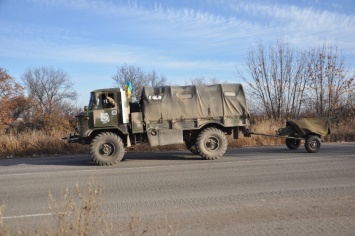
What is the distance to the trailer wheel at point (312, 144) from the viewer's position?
41.7ft

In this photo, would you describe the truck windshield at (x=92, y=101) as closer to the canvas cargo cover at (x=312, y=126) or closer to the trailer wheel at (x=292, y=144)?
the canvas cargo cover at (x=312, y=126)

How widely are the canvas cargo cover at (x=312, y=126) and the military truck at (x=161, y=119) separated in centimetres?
220

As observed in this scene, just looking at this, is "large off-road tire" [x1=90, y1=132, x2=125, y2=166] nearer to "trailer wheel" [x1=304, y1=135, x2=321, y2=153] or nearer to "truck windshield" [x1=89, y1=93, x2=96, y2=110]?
→ "truck windshield" [x1=89, y1=93, x2=96, y2=110]

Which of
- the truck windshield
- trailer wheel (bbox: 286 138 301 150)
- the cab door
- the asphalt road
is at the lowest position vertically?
the asphalt road

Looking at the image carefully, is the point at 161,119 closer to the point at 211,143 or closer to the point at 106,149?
the point at 211,143

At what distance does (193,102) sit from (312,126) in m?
4.76

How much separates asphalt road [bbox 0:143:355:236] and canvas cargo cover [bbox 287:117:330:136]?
135cm

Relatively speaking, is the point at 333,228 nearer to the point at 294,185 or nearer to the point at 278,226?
the point at 278,226

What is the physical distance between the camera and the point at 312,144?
41.8 feet

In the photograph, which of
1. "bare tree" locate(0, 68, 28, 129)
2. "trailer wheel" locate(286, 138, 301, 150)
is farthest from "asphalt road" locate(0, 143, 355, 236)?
"bare tree" locate(0, 68, 28, 129)

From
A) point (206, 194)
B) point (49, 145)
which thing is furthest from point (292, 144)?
point (49, 145)

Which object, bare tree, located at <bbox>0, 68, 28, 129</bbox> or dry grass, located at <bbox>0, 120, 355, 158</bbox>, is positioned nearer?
dry grass, located at <bbox>0, 120, 355, 158</bbox>

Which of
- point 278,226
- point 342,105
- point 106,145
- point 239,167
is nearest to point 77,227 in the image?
point 278,226

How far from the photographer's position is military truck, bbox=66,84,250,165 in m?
11.5
